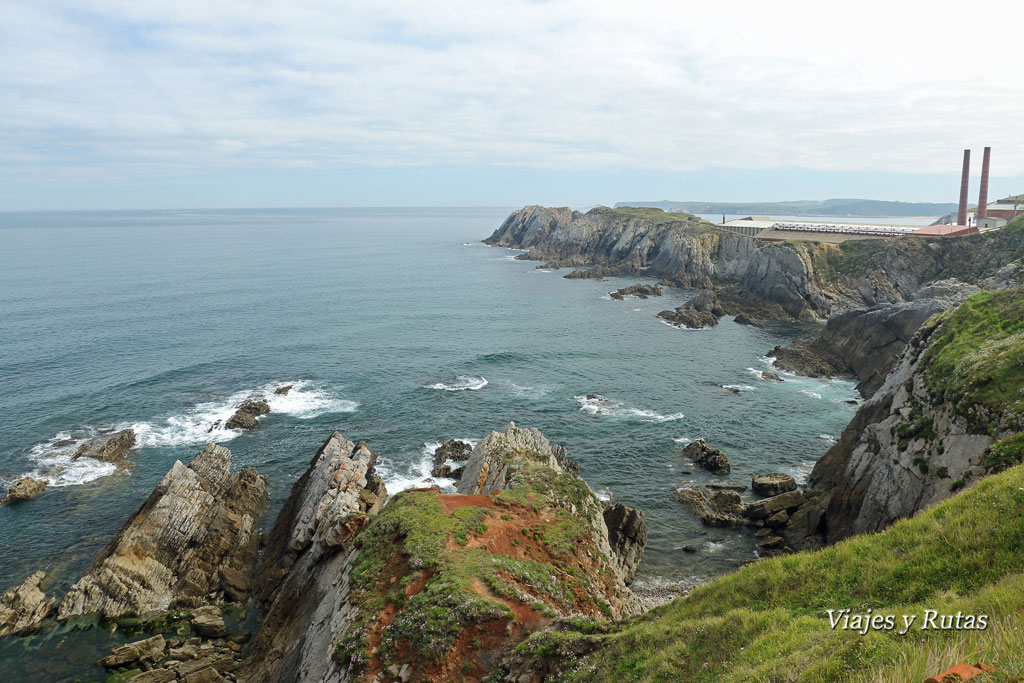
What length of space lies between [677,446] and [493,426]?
1689 cm

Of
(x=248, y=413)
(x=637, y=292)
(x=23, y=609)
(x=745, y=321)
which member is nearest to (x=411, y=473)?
(x=248, y=413)

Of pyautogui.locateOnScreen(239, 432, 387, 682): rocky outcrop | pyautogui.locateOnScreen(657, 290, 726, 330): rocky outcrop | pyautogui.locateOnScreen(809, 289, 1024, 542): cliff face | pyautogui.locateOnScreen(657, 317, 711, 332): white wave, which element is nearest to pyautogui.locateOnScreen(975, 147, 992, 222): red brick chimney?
pyautogui.locateOnScreen(657, 290, 726, 330): rocky outcrop

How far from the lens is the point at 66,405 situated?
54.8 meters

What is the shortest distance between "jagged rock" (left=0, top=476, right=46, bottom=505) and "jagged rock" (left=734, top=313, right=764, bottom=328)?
90.9 m

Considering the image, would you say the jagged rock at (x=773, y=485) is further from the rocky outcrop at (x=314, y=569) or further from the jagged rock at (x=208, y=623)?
the jagged rock at (x=208, y=623)

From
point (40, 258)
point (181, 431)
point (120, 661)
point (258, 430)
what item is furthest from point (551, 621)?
point (40, 258)

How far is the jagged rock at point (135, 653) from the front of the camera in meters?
25.6

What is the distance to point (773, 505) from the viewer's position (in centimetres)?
3778

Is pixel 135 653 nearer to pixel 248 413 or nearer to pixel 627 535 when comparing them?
pixel 627 535

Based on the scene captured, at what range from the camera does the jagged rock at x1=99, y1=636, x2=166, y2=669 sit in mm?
25562

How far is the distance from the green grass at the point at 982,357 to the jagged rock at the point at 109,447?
188 feet

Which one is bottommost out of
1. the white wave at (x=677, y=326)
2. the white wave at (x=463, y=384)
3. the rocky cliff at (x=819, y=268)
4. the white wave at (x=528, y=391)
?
the white wave at (x=528, y=391)

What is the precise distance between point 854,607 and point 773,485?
2889cm

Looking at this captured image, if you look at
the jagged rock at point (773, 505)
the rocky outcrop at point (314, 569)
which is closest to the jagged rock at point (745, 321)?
the jagged rock at point (773, 505)
